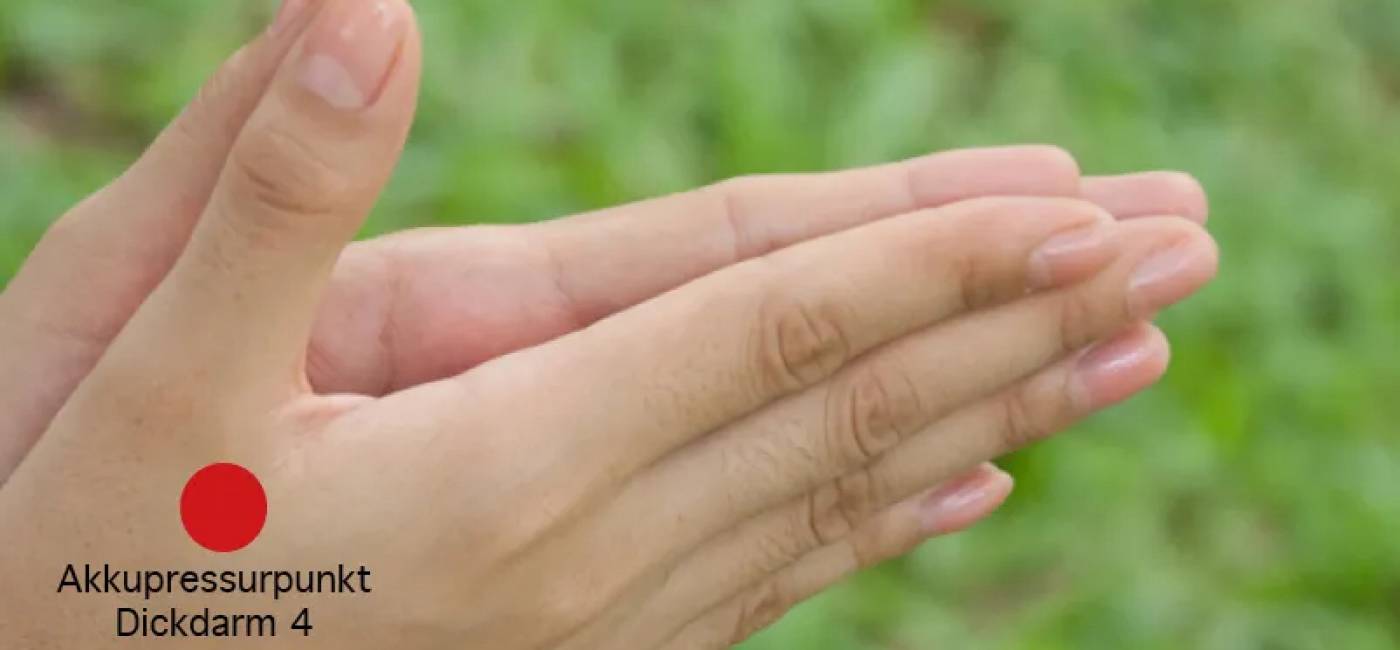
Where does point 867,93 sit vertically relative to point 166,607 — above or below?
above

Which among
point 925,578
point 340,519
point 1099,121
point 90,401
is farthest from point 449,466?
point 1099,121

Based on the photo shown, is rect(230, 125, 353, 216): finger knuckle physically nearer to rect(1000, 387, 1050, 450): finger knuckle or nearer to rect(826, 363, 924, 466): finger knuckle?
rect(826, 363, 924, 466): finger knuckle

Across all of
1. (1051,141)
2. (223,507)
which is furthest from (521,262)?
(1051,141)

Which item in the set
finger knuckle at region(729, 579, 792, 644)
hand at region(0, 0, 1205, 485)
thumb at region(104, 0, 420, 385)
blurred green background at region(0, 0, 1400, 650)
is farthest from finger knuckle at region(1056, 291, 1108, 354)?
blurred green background at region(0, 0, 1400, 650)

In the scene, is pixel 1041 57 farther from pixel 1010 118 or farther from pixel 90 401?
pixel 90 401

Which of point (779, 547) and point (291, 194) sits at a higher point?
point (291, 194)

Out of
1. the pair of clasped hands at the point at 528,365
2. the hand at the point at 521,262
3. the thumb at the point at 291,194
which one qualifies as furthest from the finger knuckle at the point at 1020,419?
the thumb at the point at 291,194

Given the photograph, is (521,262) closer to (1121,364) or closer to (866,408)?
(866,408)
